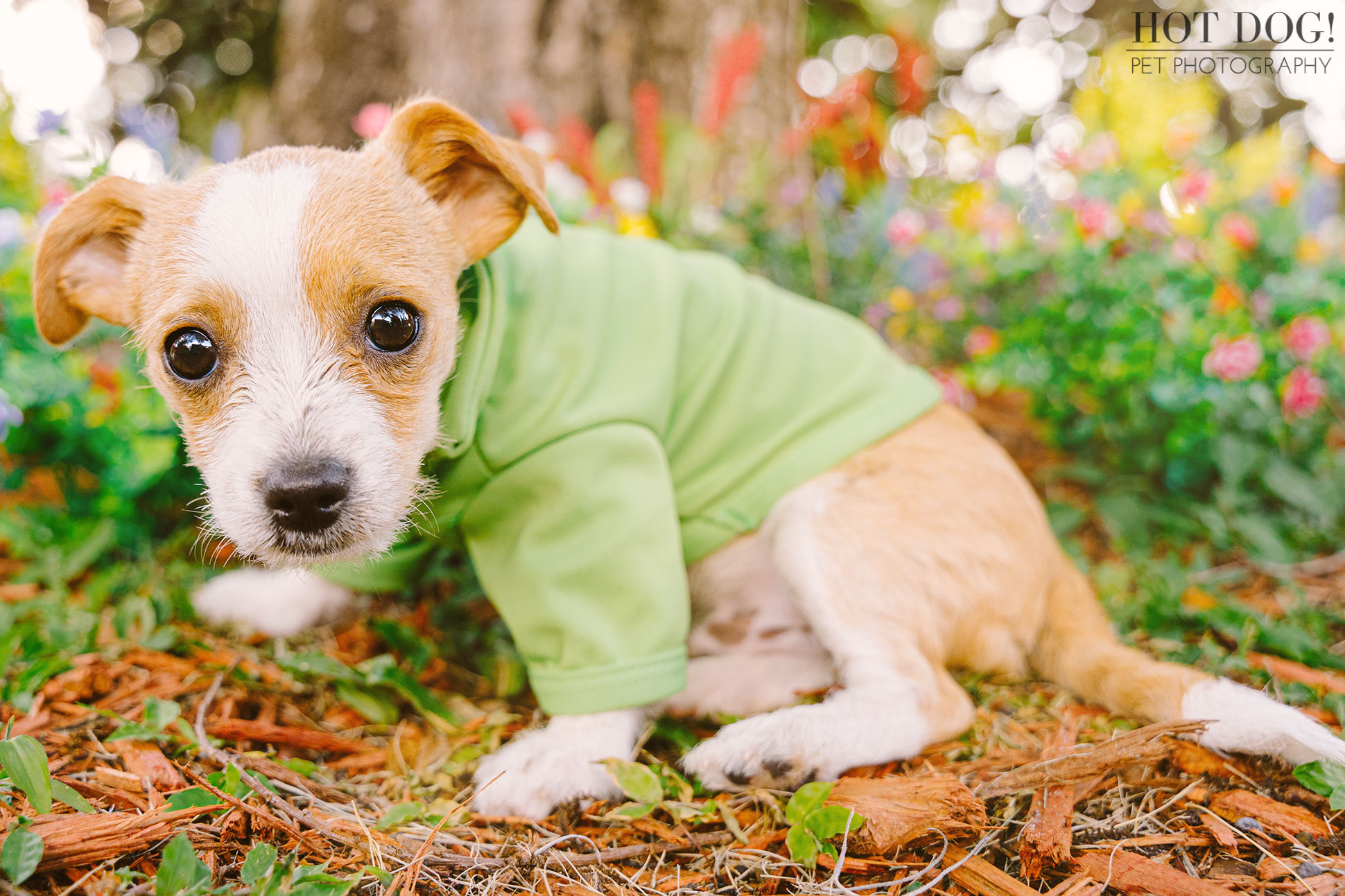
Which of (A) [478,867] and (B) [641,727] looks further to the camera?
(B) [641,727]

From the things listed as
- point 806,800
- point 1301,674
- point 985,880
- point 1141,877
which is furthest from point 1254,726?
point 806,800

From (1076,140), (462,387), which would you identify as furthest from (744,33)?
Result: (462,387)

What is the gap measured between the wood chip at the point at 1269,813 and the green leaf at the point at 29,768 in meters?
2.66

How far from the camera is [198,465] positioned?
200 centimetres

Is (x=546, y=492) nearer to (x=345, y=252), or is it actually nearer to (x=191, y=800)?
(x=345, y=252)

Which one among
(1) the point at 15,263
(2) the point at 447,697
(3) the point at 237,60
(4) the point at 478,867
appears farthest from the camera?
(3) the point at 237,60

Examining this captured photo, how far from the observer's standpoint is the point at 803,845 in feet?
5.97

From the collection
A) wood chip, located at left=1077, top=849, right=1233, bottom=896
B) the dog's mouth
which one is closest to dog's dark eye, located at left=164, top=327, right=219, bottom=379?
the dog's mouth

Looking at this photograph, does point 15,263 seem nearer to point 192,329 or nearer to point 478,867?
point 192,329

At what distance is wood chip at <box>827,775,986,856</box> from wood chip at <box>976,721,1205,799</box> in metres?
0.13

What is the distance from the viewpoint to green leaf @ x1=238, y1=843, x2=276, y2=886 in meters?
1.52

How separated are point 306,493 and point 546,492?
696 millimetres

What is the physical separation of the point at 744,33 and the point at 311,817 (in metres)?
4.05

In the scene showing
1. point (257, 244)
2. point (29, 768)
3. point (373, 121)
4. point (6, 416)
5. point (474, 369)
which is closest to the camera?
point (29, 768)
